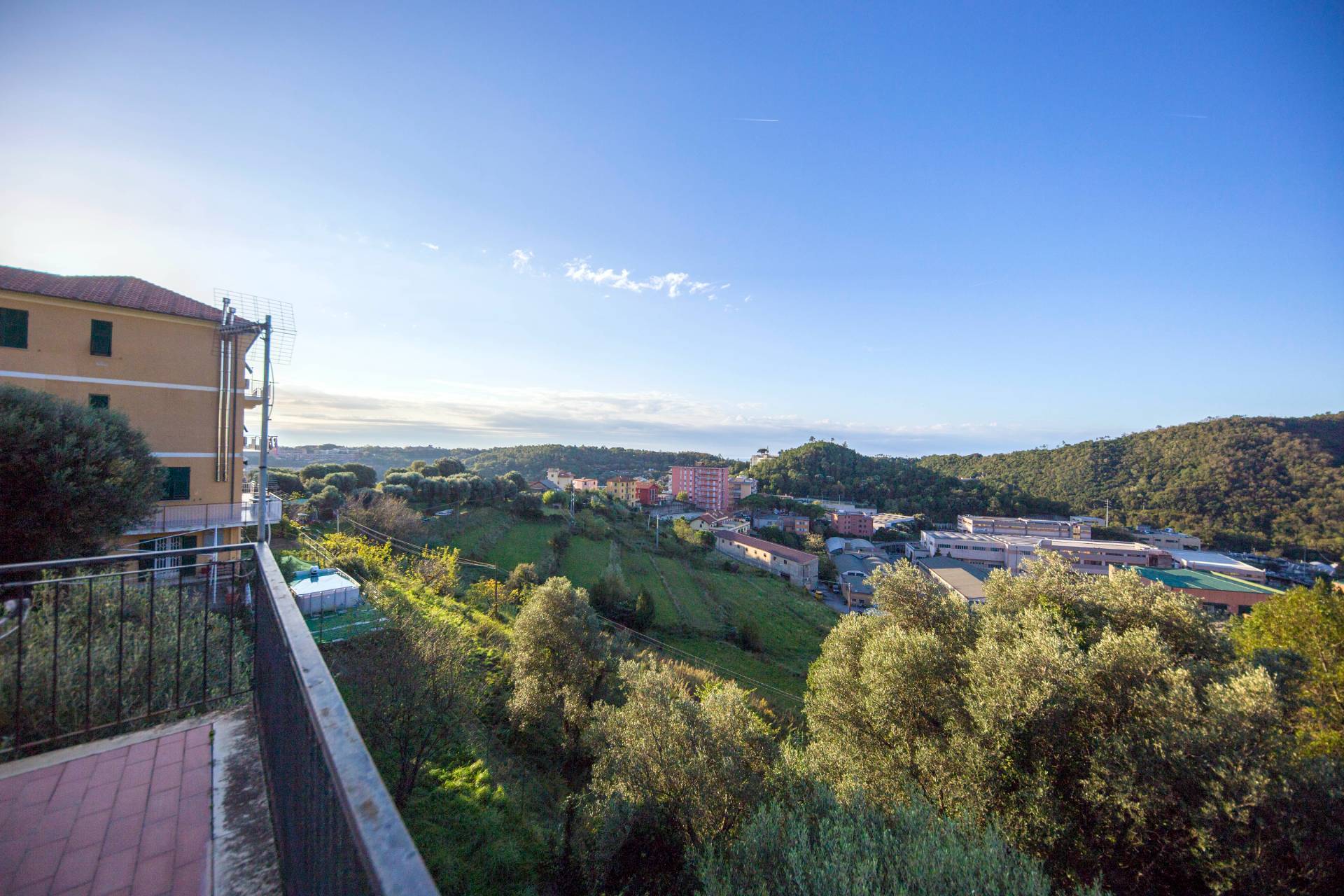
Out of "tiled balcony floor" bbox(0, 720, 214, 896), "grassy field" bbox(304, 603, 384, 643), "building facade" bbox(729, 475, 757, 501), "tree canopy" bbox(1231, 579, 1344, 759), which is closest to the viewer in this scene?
"tiled balcony floor" bbox(0, 720, 214, 896)

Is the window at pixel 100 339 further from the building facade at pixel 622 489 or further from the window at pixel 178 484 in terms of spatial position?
the building facade at pixel 622 489

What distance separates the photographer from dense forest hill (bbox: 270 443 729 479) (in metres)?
40.9

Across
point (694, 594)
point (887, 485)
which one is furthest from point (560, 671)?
point (887, 485)

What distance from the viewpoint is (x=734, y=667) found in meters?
20.3

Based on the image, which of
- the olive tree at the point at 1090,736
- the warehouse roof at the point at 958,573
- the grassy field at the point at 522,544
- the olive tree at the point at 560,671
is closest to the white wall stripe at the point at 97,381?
the olive tree at the point at 560,671

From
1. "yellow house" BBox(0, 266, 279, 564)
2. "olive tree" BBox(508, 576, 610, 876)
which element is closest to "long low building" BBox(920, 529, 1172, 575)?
"olive tree" BBox(508, 576, 610, 876)

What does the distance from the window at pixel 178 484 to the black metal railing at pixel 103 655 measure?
11122 mm

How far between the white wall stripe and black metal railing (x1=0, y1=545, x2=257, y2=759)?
38.9ft

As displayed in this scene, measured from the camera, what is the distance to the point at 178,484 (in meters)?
12.9

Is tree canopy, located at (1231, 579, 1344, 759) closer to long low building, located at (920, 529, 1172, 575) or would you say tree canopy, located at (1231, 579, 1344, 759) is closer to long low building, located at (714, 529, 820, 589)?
long low building, located at (920, 529, 1172, 575)

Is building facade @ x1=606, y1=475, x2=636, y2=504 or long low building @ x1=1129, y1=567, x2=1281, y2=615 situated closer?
long low building @ x1=1129, y1=567, x2=1281, y2=615

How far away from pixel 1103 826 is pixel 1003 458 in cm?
10141

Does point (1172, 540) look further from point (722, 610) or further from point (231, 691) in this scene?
point (231, 691)

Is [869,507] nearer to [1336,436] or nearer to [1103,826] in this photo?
[1336,436]
